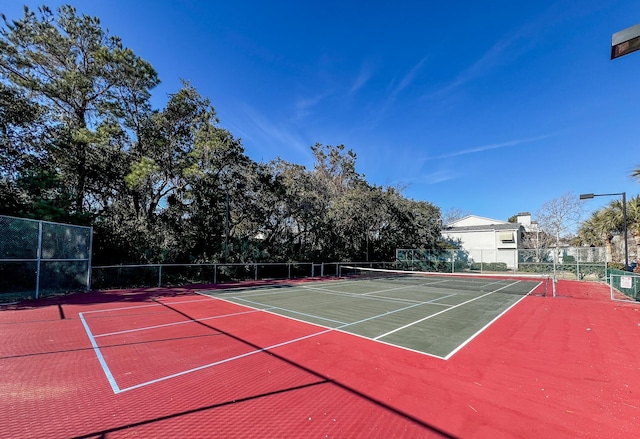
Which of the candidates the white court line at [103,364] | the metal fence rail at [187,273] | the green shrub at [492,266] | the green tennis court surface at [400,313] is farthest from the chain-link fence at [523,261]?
the white court line at [103,364]

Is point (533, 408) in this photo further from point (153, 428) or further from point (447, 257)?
point (447, 257)

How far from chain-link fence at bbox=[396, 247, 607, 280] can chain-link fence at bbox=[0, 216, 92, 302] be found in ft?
87.0

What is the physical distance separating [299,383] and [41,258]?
12457mm

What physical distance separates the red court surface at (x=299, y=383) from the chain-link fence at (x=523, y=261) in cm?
1791

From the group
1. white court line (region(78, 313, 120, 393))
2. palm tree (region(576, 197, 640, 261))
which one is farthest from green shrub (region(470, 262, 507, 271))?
white court line (region(78, 313, 120, 393))

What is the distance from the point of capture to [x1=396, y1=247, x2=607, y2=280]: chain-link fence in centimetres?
2200

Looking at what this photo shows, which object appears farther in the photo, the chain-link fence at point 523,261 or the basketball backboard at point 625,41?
the chain-link fence at point 523,261

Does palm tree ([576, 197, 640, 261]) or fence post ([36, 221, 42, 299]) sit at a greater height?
palm tree ([576, 197, 640, 261])

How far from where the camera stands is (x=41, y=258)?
11320mm

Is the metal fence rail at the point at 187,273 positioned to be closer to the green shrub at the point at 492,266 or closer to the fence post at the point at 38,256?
the fence post at the point at 38,256

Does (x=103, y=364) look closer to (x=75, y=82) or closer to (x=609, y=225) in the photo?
(x=75, y=82)

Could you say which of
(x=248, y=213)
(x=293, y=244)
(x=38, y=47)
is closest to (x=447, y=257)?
(x=293, y=244)

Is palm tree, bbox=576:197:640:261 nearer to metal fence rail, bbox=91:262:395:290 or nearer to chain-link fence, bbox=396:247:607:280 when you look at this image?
chain-link fence, bbox=396:247:607:280

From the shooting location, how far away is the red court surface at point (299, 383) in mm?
3416
